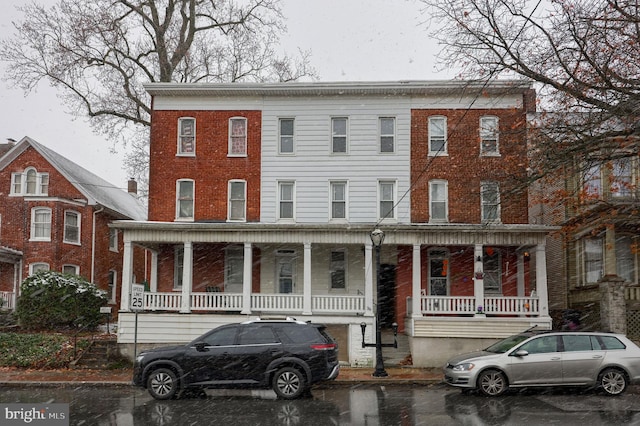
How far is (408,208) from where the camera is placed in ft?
74.4

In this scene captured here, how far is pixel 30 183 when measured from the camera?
3098cm

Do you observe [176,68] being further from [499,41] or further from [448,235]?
[499,41]

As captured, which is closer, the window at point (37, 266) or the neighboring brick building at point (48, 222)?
the window at point (37, 266)

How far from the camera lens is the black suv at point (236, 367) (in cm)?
1345

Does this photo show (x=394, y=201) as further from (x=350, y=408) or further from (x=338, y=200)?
(x=350, y=408)

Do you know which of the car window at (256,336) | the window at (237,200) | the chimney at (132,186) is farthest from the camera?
the chimney at (132,186)

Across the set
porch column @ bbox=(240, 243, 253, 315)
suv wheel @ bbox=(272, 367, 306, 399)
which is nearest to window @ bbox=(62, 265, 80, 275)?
porch column @ bbox=(240, 243, 253, 315)

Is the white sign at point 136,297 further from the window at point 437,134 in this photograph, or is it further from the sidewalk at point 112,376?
the window at point 437,134

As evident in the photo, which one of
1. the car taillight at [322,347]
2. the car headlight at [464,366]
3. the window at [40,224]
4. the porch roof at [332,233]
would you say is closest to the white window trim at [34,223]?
the window at [40,224]

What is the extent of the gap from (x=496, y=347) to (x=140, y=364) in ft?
27.1

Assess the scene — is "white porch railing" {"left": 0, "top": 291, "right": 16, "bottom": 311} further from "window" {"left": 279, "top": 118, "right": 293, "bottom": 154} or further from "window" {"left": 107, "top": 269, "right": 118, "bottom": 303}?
"window" {"left": 279, "top": 118, "right": 293, "bottom": 154}

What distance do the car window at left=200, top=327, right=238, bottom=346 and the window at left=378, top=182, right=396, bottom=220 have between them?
32.7 feet

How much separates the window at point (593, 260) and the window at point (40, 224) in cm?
2387

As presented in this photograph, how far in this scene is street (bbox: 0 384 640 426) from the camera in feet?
36.6
